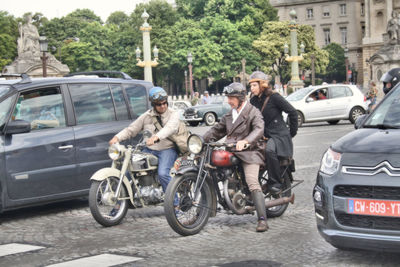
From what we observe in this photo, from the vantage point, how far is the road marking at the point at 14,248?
6.68m

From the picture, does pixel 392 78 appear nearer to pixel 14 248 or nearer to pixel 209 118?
pixel 14 248

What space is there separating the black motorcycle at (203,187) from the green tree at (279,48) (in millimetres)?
70688

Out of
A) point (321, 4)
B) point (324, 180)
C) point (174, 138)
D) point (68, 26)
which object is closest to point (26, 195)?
point (174, 138)

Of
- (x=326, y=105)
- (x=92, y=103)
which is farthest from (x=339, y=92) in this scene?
(x=92, y=103)

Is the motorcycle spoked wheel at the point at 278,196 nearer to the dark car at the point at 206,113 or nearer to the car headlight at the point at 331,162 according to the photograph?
the car headlight at the point at 331,162

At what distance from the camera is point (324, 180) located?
5.66 meters

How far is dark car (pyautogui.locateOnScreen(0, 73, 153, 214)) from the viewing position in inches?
331

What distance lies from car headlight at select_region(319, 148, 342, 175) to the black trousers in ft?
6.28

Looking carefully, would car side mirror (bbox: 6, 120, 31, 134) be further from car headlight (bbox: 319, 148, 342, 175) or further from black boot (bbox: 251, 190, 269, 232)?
car headlight (bbox: 319, 148, 342, 175)

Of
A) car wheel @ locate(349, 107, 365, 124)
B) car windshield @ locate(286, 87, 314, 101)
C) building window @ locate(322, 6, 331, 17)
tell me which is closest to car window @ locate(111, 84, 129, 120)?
car windshield @ locate(286, 87, 314, 101)

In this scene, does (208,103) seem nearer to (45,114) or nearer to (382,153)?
(45,114)

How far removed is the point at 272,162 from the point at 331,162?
6.88 ft

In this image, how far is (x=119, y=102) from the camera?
9852mm

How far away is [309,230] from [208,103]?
30.0 metres
